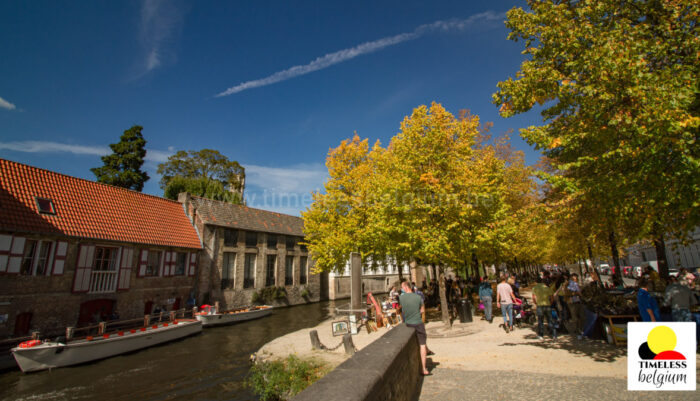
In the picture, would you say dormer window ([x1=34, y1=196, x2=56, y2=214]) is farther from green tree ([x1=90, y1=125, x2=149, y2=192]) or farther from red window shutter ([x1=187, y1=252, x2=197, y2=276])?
green tree ([x1=90, y1=125, x2=149, y2=192])

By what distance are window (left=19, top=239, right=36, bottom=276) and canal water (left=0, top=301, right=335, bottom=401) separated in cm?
506

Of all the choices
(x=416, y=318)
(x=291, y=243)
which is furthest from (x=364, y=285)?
(x=416, y=318)

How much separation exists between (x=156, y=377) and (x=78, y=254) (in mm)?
10027

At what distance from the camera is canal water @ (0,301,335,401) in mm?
9867

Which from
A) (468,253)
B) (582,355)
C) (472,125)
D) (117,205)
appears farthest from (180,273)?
(582,355)

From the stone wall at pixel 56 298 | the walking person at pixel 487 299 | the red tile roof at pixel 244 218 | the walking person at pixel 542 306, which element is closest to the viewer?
the walking person at pixel 542 306

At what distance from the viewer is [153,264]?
21516mm

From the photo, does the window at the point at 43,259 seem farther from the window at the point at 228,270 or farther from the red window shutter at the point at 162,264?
the window at the point at 228,270

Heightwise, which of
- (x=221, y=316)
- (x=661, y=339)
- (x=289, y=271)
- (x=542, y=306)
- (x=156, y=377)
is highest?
(x=289, y=271)

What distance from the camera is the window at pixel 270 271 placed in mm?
30678

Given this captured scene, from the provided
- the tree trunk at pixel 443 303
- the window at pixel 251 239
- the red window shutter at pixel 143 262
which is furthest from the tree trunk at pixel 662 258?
the window at pixel 251 239

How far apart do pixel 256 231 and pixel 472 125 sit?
22.5 m

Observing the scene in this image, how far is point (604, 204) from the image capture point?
7.02 meters

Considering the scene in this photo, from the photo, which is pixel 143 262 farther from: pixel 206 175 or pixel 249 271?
pixel 206 175
